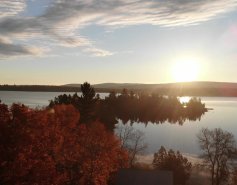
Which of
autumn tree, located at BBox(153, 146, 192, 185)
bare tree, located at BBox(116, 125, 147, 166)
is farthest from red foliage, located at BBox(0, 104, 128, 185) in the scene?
bare tree, located at BBox(116, 125, 147, 166)

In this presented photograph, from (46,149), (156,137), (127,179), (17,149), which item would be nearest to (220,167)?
(127,179)

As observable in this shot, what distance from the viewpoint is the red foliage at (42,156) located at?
4519 centimetres

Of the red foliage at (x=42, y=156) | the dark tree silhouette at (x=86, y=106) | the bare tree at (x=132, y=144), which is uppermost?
the dark tree silhouette at (x=86, y=106)

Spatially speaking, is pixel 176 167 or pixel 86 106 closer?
pixel 176 167

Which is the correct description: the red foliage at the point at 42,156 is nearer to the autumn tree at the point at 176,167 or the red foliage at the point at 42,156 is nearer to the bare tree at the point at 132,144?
the autumn tree at the point at 176,167

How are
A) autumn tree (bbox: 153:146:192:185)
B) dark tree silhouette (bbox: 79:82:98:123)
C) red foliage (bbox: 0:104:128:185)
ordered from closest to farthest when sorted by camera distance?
red foliage (bbox: 0:104:128:185) → autumn tree (bbox: 153:146:192:185) → dark tree silhouette (bbox: 79:82:98:123)

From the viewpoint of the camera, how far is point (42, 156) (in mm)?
49625

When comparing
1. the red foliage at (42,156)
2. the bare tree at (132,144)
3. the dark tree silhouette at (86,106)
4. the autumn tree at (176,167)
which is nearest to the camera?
the red foliage at (42,156)

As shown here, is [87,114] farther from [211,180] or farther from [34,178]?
[34,178]

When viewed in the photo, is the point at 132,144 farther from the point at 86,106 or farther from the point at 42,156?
the point at 42,156

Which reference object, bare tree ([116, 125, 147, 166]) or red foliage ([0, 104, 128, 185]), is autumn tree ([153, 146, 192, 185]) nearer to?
bare tree ([116, 125, 147, 166])

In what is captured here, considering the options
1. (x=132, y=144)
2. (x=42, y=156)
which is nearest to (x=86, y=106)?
(x=132, y=144)

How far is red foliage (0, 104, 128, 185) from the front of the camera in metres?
45.2

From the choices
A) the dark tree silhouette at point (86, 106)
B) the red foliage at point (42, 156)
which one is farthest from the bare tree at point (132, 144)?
the red foliage at point (42, 156)
